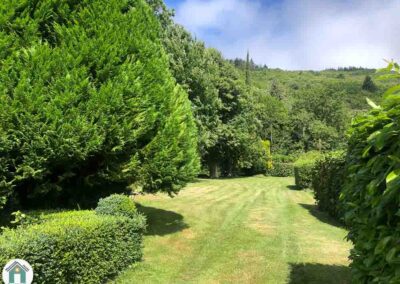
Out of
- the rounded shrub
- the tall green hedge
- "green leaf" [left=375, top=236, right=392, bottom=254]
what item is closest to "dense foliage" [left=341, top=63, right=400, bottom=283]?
"green leaf" [left=375, top=236, right=392, bottom=254]

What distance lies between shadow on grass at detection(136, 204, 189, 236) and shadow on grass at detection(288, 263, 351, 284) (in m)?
4.91

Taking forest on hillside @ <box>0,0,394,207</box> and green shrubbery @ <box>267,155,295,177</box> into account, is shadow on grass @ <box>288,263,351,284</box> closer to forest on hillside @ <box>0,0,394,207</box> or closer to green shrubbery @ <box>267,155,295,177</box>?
forest on hillside @ <box>0,0,394,207</box>

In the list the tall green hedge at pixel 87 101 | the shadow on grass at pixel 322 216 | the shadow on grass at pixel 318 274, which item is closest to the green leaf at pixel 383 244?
the shadow on grass at pixel 318 274

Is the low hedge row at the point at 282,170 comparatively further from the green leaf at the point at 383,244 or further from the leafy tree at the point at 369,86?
the leafy tree at the point at 369,86

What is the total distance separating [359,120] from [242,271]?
5.56 meters

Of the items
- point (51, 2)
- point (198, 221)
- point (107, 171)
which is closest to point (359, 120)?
point (107, 171)

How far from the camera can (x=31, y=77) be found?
10242 millimetres

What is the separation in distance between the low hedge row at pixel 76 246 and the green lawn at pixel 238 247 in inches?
24.8

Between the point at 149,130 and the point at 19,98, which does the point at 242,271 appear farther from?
the point at 19,98

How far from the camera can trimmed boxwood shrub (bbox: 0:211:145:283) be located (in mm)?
6398

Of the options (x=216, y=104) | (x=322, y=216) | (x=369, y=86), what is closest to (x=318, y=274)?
(x=322, y=216)

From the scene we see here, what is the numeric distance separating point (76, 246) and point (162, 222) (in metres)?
7.41

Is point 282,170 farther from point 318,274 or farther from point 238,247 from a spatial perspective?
point 318,274

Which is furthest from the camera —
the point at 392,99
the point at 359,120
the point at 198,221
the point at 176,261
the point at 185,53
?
the point at 185,53
